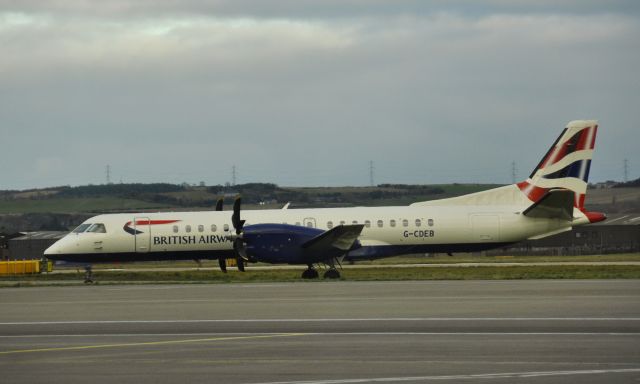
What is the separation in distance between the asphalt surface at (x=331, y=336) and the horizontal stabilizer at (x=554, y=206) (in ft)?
45.2

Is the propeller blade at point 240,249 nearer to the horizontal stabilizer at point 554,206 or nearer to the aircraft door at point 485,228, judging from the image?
the aircraft door at point 485,228

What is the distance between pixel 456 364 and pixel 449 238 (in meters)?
31.2

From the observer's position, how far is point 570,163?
47.9 meters

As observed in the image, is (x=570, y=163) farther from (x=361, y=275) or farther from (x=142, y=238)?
(x=142, y=238)

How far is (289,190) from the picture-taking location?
170750 millimetres

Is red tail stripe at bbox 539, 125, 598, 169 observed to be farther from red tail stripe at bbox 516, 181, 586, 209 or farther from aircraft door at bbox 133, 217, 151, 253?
aircraft door at bbox 133, 217, 151, 253

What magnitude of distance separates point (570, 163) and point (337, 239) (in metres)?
13.4

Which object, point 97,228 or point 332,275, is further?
point 97,228

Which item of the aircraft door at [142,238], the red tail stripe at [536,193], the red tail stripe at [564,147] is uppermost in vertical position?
the red tail stripe at [564,147]

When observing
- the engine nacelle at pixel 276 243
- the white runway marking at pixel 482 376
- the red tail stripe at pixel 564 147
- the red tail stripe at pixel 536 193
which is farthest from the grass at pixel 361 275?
the white runway marking at pixel 482 376

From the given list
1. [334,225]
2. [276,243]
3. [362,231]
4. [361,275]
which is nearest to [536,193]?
[362,231]

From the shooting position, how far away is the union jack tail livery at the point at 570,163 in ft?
157

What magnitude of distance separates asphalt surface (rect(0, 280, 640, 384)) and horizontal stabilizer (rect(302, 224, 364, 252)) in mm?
9918

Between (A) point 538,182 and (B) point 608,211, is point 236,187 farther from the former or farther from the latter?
(A) point 538,182
